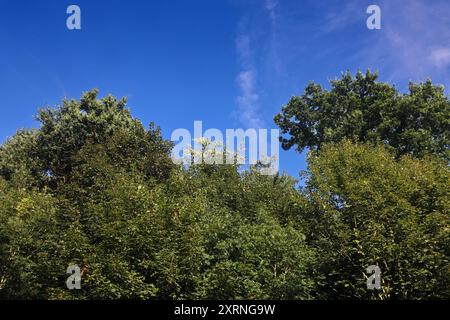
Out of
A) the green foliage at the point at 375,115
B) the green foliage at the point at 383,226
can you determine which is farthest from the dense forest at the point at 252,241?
the green foliage at the point at 375,115

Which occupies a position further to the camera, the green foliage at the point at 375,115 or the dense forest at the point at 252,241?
the green foliage at the point at 375,115

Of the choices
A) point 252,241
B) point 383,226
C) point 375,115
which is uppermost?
point 375,115

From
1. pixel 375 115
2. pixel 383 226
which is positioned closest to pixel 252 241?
pixel 383 226

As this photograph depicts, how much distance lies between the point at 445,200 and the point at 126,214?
17469mm

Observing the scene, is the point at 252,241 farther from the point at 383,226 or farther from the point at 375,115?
the point at 375,115

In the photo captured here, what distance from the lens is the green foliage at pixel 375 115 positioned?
47188mm

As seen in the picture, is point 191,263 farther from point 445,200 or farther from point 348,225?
point 445,200

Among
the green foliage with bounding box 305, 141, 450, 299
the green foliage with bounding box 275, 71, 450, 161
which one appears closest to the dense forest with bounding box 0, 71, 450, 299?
the green foliage with bounding box 305, 141, 450, 299

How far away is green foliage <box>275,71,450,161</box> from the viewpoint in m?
47.2

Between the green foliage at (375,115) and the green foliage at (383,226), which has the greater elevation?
the green foliage at (375,115)

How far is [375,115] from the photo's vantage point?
4959 centimetres

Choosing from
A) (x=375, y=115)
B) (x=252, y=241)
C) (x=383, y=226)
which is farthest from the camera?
(x=375, y=115)

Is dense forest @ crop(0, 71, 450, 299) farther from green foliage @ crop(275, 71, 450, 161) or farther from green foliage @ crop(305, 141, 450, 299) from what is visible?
green foliage @ crop(275, 71, 450, 161)

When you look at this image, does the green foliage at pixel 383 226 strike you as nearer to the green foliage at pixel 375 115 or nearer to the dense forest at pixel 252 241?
the dense forest at pixel 252 241
